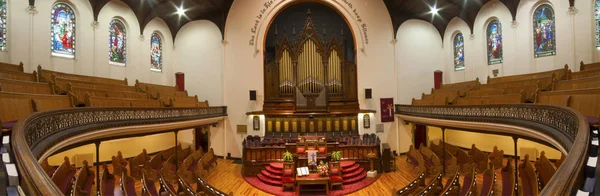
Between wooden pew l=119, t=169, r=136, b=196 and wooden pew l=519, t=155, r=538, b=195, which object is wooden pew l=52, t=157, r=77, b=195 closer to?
wooden pew l=119, t=169, r=136, b=196

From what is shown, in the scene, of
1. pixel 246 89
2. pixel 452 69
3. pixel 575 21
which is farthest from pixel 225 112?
pixel 575 21

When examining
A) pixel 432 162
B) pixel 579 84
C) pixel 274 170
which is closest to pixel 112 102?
pixel 274 170

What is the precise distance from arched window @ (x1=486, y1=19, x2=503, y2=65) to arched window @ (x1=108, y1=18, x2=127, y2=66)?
57.3 ft

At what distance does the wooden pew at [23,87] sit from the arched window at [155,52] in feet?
27.3

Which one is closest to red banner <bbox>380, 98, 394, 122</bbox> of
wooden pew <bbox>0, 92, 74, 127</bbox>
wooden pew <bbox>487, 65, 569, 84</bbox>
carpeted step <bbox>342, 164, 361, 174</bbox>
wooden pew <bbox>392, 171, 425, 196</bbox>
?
carpeted step <bbox>342, 164, 361, 174</bbox>

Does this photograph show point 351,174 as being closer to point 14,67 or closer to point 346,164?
point 346,164

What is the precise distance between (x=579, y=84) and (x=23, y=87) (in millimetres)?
13152

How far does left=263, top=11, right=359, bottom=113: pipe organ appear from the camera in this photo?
16.5m

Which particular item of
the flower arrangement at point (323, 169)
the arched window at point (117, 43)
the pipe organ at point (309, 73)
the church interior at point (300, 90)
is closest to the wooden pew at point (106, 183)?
the church interior at point (300, 90)

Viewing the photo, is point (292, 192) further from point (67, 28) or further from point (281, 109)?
point (67, 28)

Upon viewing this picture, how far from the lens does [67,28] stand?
12.6 meters

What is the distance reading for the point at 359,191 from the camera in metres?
11.1

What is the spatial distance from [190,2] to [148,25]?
96.3 inches

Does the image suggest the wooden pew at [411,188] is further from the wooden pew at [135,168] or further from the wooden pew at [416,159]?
the wooden pew at [135,168]
